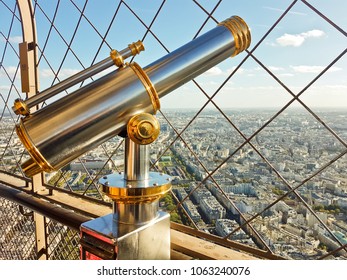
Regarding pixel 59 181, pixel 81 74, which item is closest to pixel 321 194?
pixel 81 74

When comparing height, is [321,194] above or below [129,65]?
below

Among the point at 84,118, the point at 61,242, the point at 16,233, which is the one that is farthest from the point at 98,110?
the point at 16,233

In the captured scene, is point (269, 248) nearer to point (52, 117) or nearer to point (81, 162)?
point (52, 117)

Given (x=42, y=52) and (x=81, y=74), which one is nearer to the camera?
(x=81, y=74)

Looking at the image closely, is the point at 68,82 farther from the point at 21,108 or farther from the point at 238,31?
the point at 238,31

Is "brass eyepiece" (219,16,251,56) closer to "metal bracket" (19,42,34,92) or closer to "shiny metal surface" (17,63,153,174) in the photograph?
"shiny metal surface" (17,63,153,174)

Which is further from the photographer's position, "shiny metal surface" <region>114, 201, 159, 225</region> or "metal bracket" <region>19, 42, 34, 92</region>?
"metal bracket" <region>19, 42, 34, 92</region>

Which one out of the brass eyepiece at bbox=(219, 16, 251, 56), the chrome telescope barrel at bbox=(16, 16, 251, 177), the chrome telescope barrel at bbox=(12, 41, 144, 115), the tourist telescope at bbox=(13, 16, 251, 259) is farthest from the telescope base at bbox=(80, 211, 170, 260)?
the brass eyepiece at bbox=(219, 16, 251, 56)
